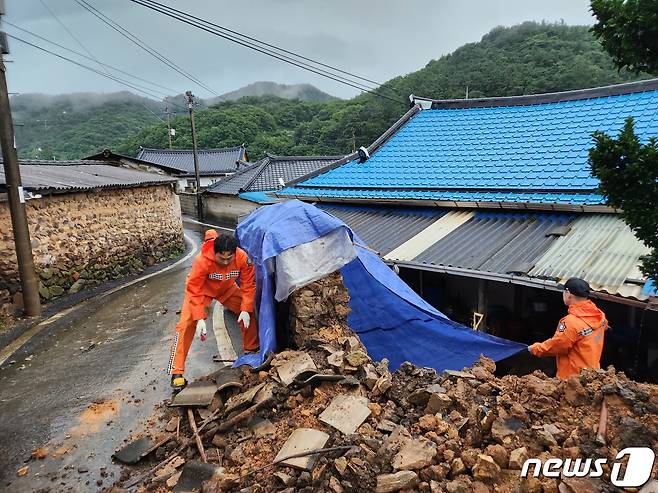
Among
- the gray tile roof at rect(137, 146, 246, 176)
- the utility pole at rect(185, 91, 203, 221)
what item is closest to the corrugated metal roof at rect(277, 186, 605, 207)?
the utility pole at rect(185, 91, 203, 221)

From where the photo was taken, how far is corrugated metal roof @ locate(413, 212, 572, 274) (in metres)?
6.42

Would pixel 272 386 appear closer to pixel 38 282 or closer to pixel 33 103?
pixel 38 282

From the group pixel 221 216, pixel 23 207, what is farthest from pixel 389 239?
pixel 221 216

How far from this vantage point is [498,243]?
7.02 metres

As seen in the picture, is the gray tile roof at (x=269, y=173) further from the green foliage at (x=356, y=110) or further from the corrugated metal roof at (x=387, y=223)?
the corrugated metal roof at (x=387, y=223)

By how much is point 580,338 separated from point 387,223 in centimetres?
514

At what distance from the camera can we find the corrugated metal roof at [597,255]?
5.44 metres

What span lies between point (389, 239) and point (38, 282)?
779 centimetres

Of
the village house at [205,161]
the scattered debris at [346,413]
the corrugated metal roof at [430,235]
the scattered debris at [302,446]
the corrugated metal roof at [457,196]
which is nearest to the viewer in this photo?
the scattered debris at [302,446]

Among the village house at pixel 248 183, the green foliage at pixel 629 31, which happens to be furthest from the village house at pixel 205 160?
the green foliage at pixel 629 31

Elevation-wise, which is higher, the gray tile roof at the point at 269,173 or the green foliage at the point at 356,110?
the green foliage at the point at 356,110

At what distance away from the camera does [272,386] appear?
399 cm

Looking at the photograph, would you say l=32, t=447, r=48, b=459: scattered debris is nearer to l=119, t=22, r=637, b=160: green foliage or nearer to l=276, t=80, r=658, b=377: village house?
l=276, t=80, r=658, b=377: village house

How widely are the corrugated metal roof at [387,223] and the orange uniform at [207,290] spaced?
2.95m
